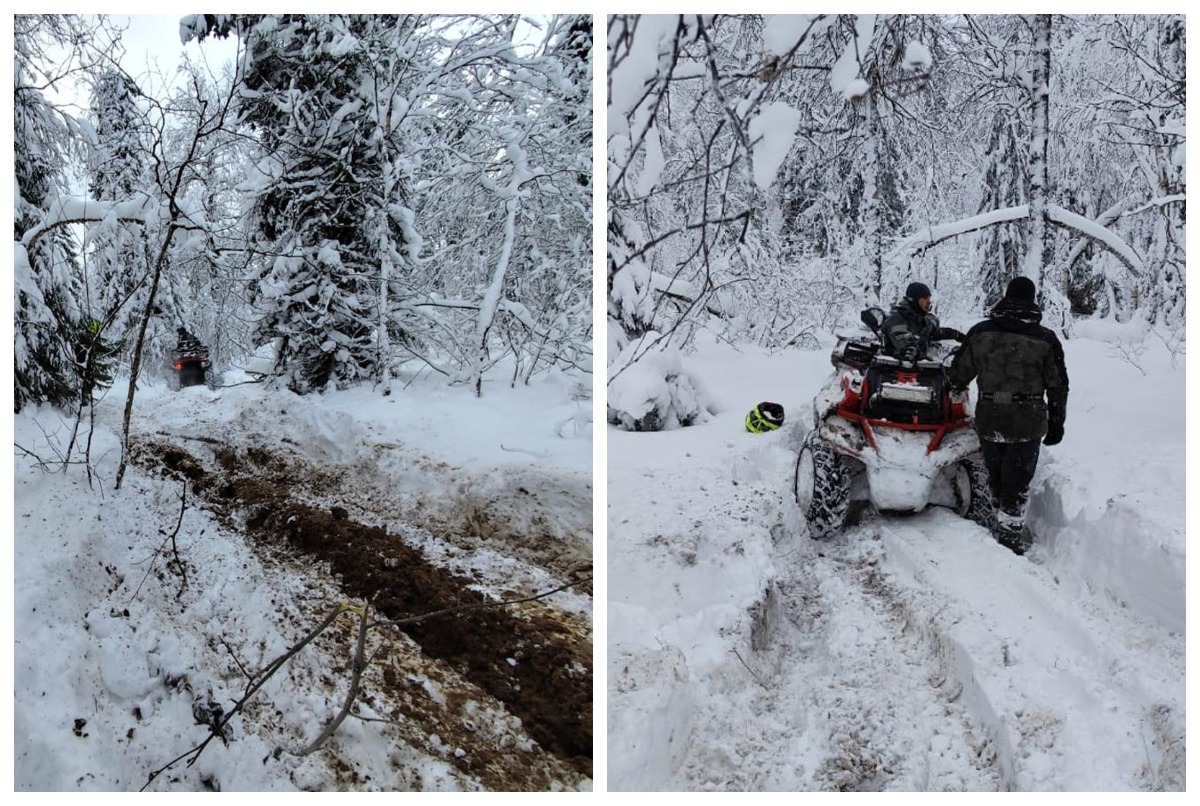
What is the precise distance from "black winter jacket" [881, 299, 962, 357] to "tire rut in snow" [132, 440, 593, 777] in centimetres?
148

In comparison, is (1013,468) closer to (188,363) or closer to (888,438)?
(888,438)

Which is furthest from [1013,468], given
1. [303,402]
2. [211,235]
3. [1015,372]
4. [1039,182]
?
[211,235]

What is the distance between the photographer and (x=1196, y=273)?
2.21m

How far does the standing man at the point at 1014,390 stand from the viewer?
2299 millimetres

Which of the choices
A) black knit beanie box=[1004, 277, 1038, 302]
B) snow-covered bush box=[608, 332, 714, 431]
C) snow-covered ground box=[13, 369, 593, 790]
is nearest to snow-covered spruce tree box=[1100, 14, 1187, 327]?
black knit beanie box=[1004, 277, 1038, 302]

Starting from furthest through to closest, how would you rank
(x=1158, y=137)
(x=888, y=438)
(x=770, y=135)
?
1. (x=888, y=438)
2. (x=1158, y=137)
3. (x=770, y=135)

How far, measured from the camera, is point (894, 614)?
214 cm

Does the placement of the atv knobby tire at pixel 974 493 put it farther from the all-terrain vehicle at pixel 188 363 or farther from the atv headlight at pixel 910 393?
the all-terrain vehicle at pixel 188 363

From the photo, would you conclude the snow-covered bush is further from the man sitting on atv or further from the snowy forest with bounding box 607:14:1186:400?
the man sitting on atv

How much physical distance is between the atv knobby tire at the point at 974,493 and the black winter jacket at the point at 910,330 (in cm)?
46

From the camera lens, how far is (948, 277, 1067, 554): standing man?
230 centimetres

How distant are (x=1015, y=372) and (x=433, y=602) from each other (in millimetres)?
2018

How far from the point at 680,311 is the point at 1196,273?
164 centimetres

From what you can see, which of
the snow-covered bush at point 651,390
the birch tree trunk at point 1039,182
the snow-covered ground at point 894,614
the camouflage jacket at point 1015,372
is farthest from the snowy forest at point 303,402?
the birch tree trunk at point 1039,182
